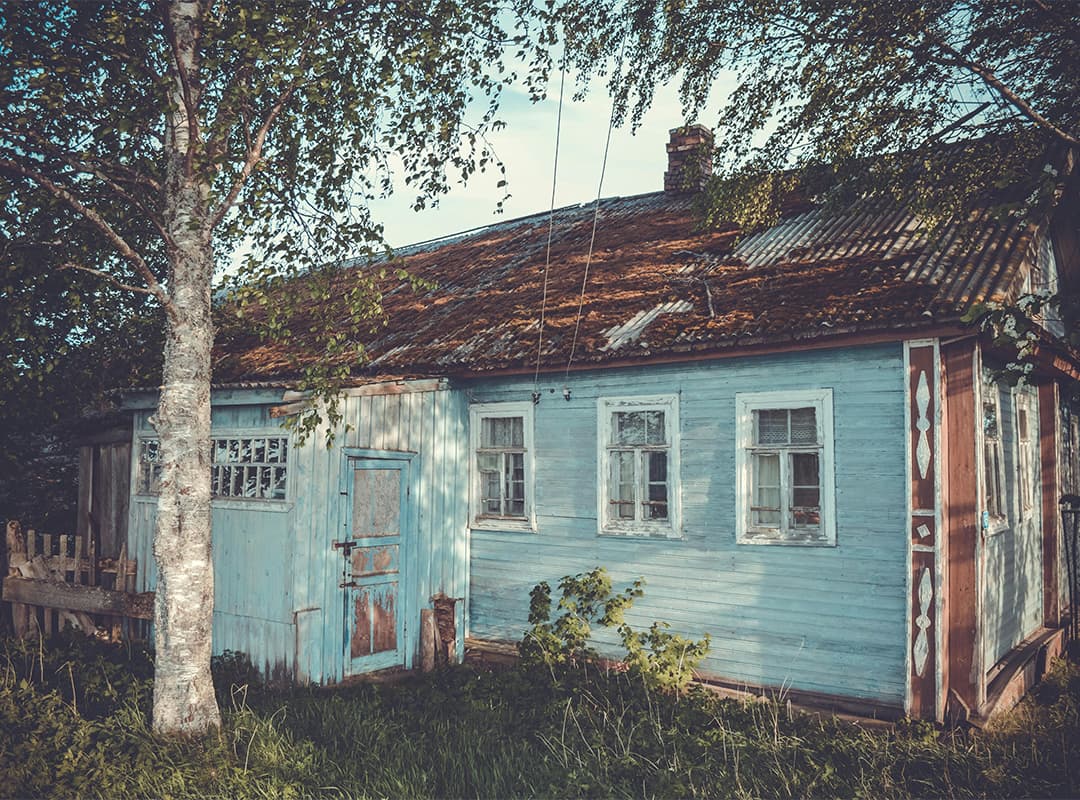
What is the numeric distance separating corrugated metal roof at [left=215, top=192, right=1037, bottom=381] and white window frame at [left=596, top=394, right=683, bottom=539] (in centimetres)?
63

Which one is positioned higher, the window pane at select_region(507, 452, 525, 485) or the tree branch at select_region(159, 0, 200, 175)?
the tree branch at select_region(159, 0, 200, 175)

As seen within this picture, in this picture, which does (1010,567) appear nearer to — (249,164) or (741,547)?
(741,547)

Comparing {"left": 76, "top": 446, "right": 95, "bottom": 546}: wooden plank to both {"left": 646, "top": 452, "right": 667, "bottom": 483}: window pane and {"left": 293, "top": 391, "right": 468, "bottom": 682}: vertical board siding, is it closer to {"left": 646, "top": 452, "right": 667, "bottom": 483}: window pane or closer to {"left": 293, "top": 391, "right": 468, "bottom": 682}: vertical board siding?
{"left": 293, "top": 391, "right": 468, "bottom": 682}: vertical board siding

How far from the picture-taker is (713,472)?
8.53 metres

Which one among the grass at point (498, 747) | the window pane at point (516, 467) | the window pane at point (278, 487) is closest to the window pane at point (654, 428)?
the window pane at point (516, 467)

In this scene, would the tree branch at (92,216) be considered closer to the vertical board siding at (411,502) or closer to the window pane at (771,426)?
the vertical board siding at (411,502)

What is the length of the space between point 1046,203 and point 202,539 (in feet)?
20.9

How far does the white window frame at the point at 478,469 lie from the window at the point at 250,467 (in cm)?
250

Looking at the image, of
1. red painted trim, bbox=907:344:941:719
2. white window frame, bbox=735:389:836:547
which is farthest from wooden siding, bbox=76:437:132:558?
red painted trim, bbox=907:344:941:719

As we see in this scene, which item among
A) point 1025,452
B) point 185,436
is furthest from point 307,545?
point 1025,452

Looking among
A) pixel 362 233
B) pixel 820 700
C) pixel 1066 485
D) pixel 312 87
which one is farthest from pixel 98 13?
pixel 1066 485

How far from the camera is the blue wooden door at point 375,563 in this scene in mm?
8766

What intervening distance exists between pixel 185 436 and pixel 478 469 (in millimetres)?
4466

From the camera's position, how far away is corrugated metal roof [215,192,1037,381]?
761 cm
